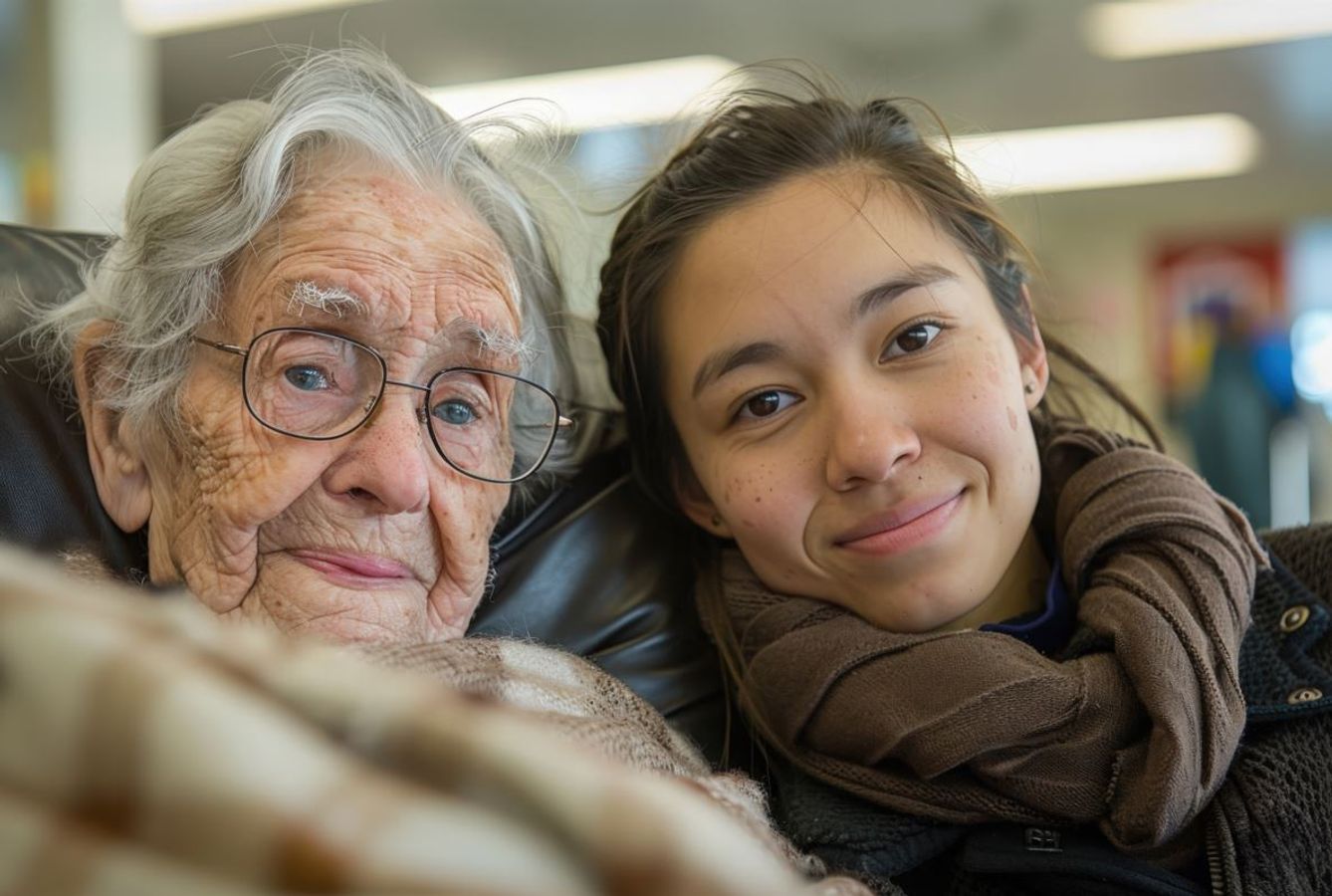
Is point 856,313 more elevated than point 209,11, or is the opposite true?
point 856,313

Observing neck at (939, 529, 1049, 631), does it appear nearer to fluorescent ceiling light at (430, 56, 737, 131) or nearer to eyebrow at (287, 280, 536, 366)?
eyebrow at (287, 280, 536, 366)

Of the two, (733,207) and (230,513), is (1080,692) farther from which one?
(230,513)

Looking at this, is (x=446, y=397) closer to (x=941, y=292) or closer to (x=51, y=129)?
(x=941, y=292)

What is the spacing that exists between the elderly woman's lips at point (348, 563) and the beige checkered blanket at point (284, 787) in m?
0.79

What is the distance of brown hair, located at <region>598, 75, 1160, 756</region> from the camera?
5.93 feet

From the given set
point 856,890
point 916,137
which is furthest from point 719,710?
point 916,137

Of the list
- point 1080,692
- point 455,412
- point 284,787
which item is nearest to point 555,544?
point 455,412

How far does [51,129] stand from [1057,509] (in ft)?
15.6

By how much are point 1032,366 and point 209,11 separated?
6.54 metres

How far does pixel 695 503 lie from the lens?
75.2 inches

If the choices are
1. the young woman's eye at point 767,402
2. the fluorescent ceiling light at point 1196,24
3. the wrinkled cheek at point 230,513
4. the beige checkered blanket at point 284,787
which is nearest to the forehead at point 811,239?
the young woman's eye at point 767,402

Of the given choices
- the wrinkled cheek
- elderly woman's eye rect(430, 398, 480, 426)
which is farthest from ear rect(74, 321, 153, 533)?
elderly woman's eye rect(430, 398, 480, 426)

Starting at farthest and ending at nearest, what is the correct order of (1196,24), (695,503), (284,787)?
(1196,24)
(695,503)
(284,787)

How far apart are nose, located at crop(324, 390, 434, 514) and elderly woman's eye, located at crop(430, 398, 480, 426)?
0.09 meters
